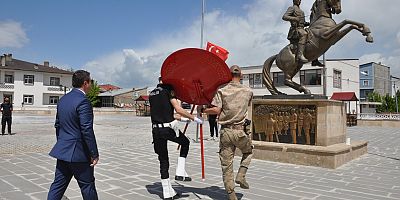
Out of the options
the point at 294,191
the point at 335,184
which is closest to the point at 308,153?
the point at 335,184

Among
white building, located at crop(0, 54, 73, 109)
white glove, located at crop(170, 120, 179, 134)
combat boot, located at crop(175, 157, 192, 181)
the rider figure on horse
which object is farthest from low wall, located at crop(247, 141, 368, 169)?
white building, located at crop(0, 54, 73, 109)

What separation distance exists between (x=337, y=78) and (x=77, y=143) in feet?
157

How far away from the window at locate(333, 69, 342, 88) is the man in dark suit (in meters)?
46.3

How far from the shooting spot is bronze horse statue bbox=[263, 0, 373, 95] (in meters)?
8.48

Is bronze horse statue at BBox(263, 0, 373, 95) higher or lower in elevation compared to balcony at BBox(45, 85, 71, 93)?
lower

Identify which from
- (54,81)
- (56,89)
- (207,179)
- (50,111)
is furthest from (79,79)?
→ (54,81)

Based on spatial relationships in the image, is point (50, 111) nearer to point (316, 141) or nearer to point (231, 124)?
point (316, 141)

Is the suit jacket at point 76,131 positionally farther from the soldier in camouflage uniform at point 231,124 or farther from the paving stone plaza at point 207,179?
the soldier in camouflage uniform at point 231,124

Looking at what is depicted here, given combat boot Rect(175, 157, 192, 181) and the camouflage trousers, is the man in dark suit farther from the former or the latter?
combat boot Rect(175, 157, 192, 181)

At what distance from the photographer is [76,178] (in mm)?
3670

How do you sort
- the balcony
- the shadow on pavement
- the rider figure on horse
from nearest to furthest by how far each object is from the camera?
the shadow on pavement → the rider figure on horse → the balcony

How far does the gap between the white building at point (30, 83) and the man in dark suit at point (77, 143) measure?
5554 centimetres

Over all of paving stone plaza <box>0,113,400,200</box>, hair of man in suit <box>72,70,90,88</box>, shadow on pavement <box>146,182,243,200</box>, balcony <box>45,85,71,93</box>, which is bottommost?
shadow on pavement <box>146,182,243,200</box>

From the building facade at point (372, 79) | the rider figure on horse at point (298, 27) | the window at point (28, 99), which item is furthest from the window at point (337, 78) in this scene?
the window at point (28, 99)
